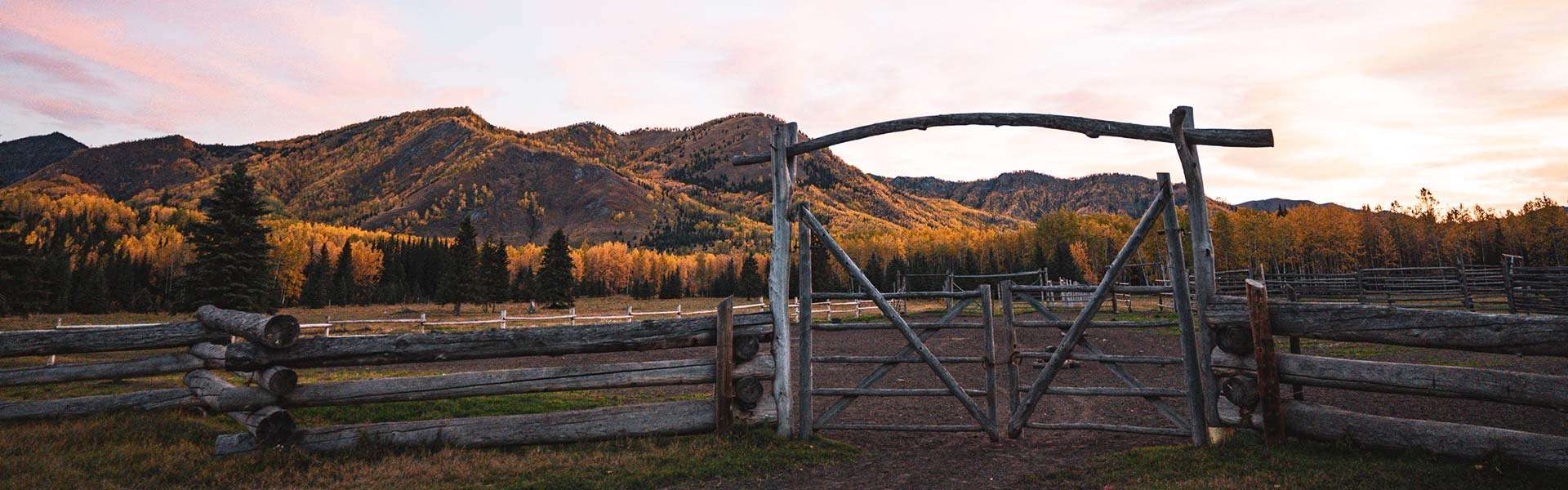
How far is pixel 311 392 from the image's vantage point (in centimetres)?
718

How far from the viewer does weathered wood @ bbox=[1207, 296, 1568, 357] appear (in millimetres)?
5289

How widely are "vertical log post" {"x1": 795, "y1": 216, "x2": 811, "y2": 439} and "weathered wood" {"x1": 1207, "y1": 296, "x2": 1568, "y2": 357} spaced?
181 inches

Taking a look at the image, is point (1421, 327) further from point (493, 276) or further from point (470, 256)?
point (493, 276)

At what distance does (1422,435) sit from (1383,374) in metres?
0.58

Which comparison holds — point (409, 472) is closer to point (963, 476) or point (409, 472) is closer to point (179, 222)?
point (963, 476)

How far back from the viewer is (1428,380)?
5781 mm

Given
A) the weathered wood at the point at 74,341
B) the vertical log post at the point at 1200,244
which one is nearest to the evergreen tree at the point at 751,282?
the weathered wood at the point at 74,341

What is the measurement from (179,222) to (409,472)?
206m

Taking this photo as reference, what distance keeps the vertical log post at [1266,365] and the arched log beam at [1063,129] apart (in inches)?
66.1

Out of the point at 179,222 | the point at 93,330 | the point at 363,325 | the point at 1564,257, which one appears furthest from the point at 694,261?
the point at 93,330

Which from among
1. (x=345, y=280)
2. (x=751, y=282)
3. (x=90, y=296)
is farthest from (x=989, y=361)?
(x=345, y=280)

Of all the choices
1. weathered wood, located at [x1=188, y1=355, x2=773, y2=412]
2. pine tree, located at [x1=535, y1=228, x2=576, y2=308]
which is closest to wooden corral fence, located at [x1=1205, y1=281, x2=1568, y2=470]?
weathered wood, located at [x1=188, y1=355, x2=773, y2=412]

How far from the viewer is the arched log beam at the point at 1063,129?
7074 millimetres

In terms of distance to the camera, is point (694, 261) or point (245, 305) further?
point (694, 261)
